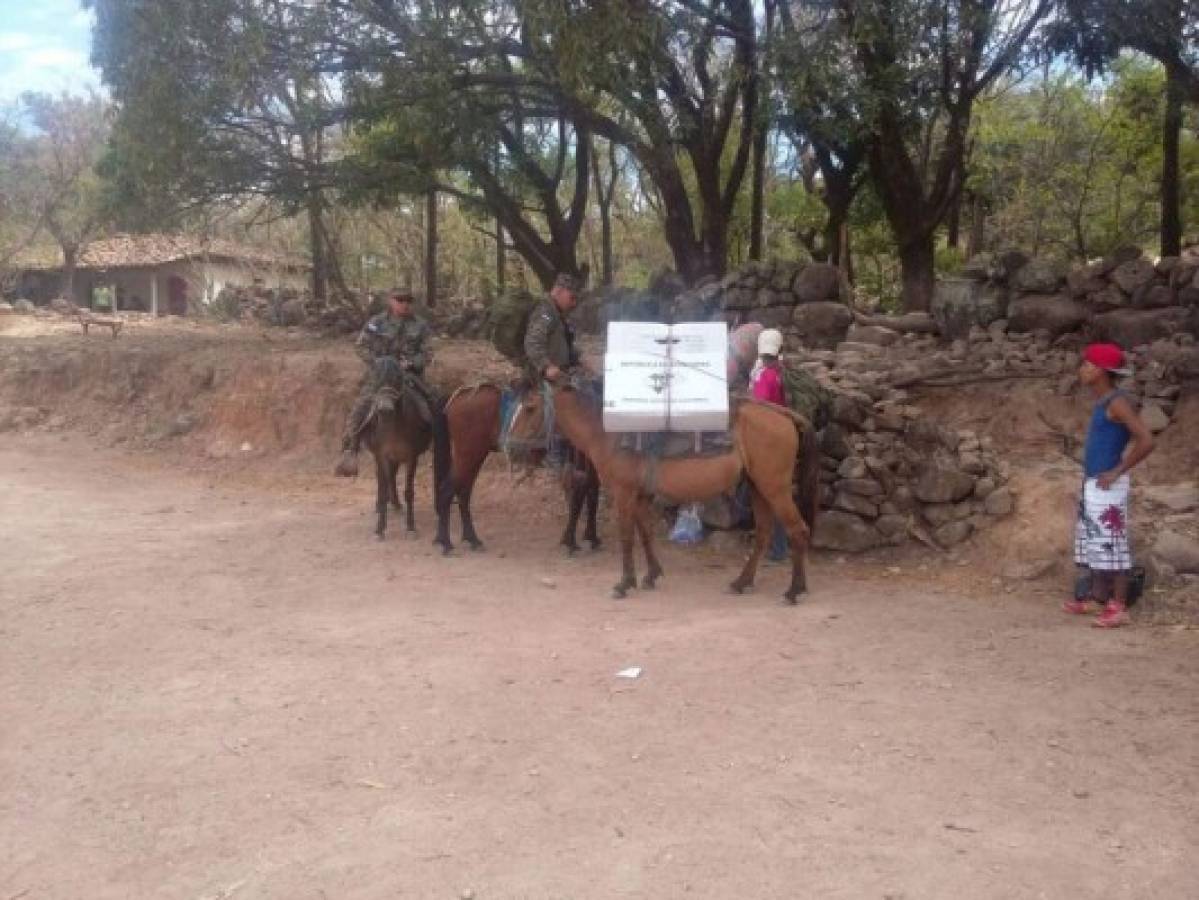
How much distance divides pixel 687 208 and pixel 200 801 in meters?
11.9

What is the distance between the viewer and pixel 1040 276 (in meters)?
10.6

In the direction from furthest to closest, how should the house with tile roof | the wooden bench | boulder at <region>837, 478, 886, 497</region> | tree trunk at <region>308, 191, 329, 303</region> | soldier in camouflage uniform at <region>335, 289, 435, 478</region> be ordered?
the house with tile roof < the wooden bench < tree trunk at <region>308, 191, 329, 303</region> < soldier in camouflage uniform at <region>335, 289, 435, 478</region> < boulder at <region>837, 478, 886, 497</region>

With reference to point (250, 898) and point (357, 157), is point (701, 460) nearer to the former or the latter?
point (250, 898)

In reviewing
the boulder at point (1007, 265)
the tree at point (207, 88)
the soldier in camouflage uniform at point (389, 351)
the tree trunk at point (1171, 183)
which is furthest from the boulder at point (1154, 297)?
the tree at point (207, 88)

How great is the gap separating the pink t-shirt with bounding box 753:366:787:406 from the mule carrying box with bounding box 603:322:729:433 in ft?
2.82

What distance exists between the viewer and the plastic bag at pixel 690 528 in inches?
357

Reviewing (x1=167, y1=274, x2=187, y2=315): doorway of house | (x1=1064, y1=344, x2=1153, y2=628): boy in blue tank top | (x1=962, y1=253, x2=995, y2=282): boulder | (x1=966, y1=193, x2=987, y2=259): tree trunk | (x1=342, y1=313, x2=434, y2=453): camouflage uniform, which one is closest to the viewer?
(x1=1064, y1=344, x2=1153, y2=628): boy in blue tank top

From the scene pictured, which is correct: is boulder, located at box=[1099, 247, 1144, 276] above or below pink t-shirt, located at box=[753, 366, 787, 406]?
above

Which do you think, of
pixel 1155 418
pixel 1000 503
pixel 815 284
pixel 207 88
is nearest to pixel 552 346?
pixel 1000 503

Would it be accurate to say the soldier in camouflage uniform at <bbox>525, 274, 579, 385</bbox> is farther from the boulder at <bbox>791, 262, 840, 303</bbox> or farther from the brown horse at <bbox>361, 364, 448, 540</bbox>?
the boulder at <bbox>791, 262, 840, 303</bbox>

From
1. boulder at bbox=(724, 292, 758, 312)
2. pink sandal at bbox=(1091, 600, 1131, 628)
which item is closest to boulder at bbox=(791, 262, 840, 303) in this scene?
boulder at bbox=(724, 292, 758, 312)

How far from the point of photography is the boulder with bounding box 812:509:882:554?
8438mm

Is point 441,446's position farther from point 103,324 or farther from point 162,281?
point 162,281

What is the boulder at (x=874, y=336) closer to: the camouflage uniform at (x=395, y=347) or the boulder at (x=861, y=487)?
the boulder at (x=861, y=487)
